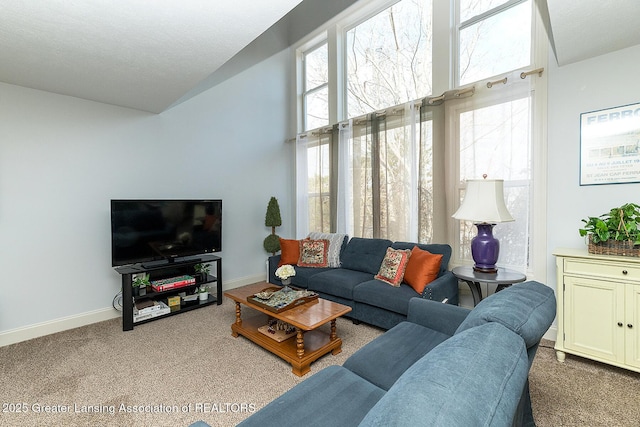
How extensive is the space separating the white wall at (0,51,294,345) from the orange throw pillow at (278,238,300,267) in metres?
0.88

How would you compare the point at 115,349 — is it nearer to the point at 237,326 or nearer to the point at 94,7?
the point at 237,326

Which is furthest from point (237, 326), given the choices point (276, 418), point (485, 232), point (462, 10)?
point (462, 10)

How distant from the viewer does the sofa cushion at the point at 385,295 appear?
2.65 meters

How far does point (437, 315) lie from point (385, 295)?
2.63 ft

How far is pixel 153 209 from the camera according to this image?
3322mm

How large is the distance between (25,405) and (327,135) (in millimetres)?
4102

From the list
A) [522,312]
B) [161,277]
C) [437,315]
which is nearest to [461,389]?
[522,312]

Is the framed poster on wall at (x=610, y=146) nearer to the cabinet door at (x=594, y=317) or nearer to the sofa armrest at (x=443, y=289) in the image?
the cabinet door at (x=594, y=317)

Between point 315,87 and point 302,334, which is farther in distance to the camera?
point 315,87

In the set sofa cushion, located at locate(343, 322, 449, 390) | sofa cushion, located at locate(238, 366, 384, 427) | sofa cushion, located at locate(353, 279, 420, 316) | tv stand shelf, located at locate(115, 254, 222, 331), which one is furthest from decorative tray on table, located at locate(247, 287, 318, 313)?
tv stand shelf, located at locate(115, 254, 222, 331)

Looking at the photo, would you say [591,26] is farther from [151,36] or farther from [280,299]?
[280,299]

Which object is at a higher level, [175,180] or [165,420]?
[175,180]

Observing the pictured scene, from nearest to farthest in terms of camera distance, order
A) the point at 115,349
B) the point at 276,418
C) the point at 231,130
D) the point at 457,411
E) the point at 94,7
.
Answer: the point at 457,411
the point at 276,418
the point at 94,7
the point at 115,349
the point at 231,130

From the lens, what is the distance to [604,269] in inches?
83.0
